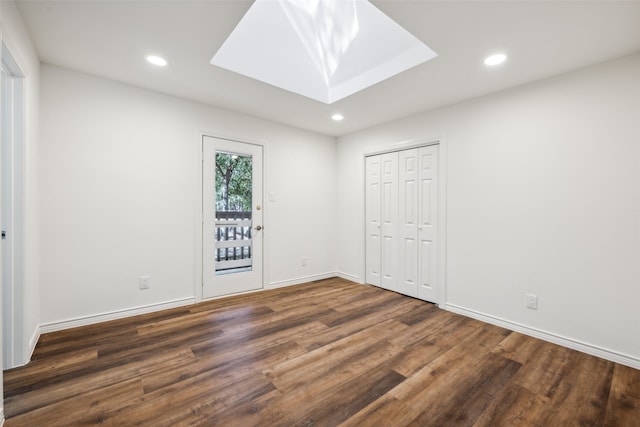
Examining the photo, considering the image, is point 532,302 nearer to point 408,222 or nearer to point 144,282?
point 408,222

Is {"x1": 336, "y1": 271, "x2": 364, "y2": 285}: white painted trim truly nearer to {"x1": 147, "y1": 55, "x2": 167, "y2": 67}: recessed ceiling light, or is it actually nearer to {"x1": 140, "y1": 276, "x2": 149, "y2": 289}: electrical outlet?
{"x1": 140, "y1": 276, "x2": 149, "y2": 289}: electrical outlet

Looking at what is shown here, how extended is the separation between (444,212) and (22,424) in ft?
12.3

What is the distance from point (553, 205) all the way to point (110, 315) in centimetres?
436

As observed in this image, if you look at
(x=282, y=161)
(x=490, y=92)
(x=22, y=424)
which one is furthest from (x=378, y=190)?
(x=22, y=424)

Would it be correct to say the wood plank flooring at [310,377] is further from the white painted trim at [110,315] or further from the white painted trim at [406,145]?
the white painted trim at [406,145]

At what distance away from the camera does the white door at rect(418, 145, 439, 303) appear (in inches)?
136

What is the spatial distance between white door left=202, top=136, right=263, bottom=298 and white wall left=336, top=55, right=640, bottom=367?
7.83 ft

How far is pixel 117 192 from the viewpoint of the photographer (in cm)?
→ 287

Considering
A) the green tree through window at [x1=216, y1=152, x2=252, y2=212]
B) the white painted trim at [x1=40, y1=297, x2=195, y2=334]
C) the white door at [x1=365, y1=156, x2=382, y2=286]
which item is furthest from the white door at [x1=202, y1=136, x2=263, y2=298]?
the white door at [x1=365, y1=156, x2=382, y2=286]

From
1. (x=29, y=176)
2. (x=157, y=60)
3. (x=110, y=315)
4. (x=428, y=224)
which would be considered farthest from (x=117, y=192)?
(x=428, y=224)

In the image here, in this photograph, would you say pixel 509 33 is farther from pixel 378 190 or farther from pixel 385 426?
pixel 385 426

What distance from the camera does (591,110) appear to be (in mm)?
2367

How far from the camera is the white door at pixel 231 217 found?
3467 millimetres

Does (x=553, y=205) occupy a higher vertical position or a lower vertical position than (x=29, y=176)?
lower
